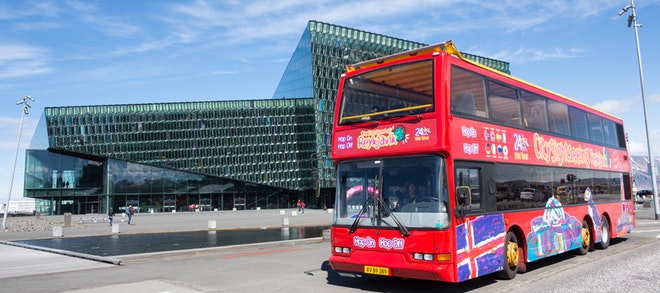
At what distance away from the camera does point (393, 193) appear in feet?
28.2

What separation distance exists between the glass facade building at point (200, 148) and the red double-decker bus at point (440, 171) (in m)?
64.3

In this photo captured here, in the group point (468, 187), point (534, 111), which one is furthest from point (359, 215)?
point (534, 111)

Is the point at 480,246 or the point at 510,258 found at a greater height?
the point at 480,246

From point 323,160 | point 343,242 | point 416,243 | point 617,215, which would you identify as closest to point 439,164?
point 416,243

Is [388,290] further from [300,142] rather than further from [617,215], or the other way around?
[300,142]

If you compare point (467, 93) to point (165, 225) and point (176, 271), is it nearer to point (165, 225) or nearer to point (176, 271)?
point (176, 271)

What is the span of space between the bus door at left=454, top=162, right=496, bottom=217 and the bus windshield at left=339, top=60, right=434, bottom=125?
1290 mm

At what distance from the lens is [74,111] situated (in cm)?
7175

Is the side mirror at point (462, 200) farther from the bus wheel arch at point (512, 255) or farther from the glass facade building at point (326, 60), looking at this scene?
the glass facade building at point (326, 60)

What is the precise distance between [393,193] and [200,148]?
70.8m

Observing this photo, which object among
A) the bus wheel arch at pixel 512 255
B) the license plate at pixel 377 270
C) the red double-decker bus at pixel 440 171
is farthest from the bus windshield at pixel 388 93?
the bus wheel arch at pixel 512 255

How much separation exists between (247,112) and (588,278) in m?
71.8

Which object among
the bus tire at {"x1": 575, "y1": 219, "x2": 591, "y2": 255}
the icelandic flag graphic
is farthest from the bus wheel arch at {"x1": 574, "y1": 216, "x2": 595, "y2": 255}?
the icelandic flag graphic

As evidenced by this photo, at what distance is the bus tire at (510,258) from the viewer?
31.5ft
